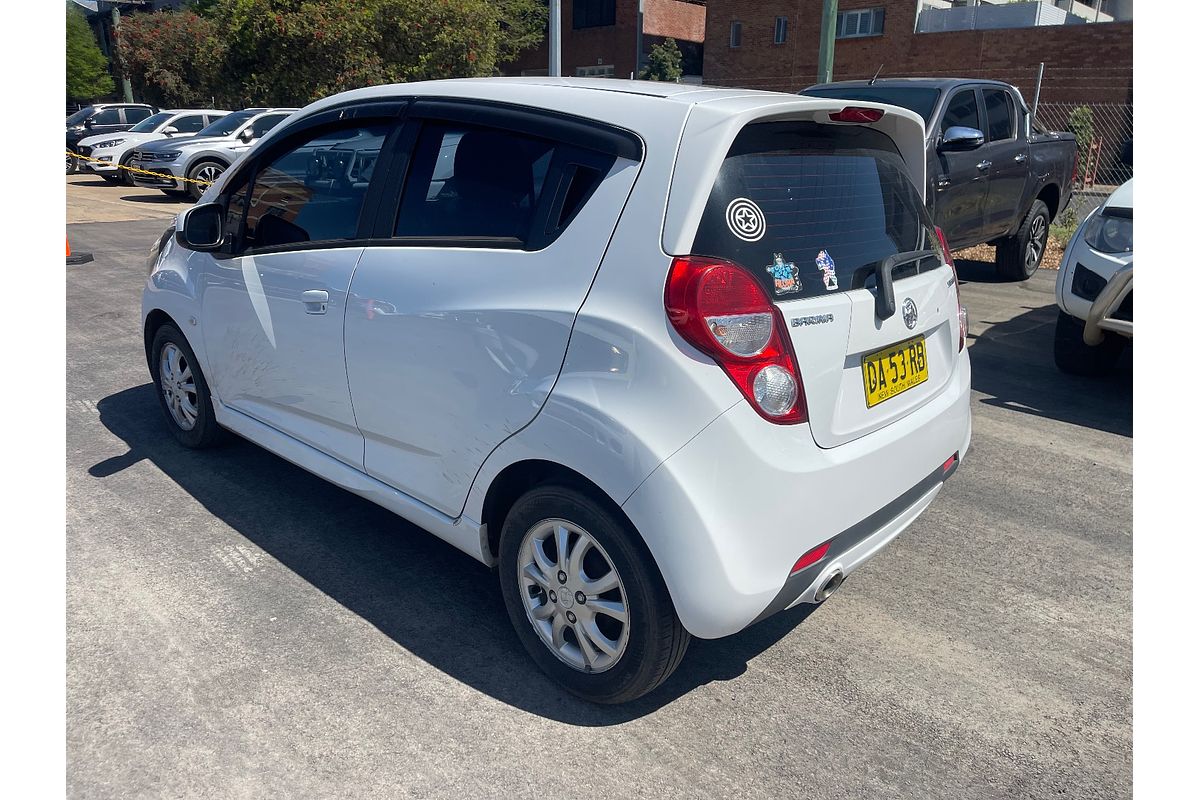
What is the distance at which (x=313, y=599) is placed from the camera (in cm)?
341

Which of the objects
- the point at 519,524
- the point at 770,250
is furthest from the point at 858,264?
the point at 519,524

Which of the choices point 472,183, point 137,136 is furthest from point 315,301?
point 137,136

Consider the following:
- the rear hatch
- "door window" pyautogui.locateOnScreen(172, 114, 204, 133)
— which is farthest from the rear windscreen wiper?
"door window" pyautogui.locateOnScreen(172, 114, 204, 133)

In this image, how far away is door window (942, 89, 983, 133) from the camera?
816 cm

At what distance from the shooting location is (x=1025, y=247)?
9.59 meters

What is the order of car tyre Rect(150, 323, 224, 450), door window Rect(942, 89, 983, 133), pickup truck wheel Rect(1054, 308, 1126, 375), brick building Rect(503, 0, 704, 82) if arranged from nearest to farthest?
1. car tyre Rect(150, 323, 224, 450)
2. pickup truck wheel Rect(1054, 308, 1126, 375)
3. door window Rect(942, 89, 983, 133)
4. brick building Rect(503, 0, 704, 82)

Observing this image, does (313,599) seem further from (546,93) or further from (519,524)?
(546,93)

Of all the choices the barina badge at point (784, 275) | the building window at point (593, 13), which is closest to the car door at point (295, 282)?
the barina badge at point (784, 275)

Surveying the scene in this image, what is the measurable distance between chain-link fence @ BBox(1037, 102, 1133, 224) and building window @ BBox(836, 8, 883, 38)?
303 inches

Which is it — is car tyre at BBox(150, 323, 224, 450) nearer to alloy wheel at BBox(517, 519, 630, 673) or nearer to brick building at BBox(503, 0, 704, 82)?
alloy wheel at BBox(517, 519, 630, 673)

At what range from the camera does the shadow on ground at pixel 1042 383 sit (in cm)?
569

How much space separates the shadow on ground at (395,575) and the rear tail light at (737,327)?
1.09 metres

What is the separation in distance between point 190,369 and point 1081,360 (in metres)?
5.62

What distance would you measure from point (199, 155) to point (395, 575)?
15718mm
